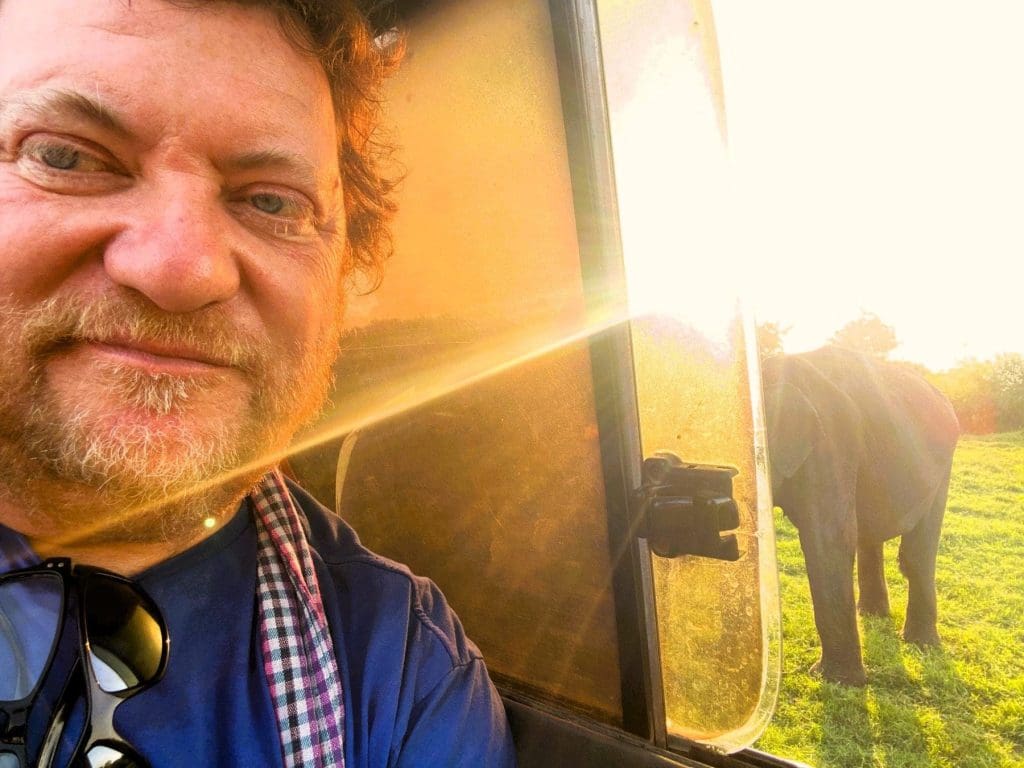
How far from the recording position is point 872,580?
3.98 ft

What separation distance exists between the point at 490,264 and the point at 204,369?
62 cm

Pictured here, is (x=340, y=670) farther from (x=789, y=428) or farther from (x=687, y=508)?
(x=789, y=428)

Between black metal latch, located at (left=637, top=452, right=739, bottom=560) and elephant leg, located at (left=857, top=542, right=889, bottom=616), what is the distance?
44 cm

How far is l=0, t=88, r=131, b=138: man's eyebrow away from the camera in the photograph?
775 mm

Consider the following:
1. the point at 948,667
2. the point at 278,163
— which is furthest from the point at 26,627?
the point at 948,667

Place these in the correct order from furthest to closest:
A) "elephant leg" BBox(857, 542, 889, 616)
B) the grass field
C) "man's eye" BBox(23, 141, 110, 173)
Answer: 1. "elephant leg" BBox(857, 542, 889, 616)
2. the grass field
3. "man's eye" BBox(23, 141, 110, 173)

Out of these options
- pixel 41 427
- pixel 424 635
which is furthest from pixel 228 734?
pixel 41 427

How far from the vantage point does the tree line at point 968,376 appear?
0.91 metres

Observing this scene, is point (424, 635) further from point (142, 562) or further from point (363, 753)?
point (142, 562)

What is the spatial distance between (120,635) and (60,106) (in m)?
0.64

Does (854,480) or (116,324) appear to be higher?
(116,324)

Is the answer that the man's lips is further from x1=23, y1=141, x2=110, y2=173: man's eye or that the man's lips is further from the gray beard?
x1=23, y1=141, x2=110, y2=173: man's eye

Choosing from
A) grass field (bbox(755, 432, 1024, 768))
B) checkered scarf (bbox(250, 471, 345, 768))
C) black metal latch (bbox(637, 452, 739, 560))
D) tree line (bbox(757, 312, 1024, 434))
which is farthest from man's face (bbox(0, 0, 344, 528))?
grass field (bbox(755, 432, 1024, 768))

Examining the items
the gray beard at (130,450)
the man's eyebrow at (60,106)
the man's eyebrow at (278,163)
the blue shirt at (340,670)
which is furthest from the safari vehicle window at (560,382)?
the man's eyebrow at (60,106)
